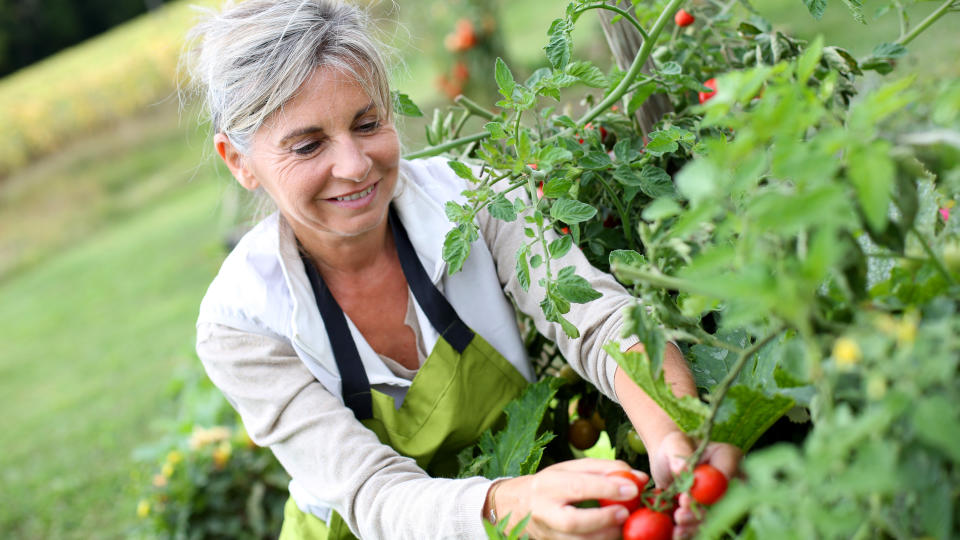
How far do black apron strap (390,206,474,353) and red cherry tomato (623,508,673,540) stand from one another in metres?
0.66

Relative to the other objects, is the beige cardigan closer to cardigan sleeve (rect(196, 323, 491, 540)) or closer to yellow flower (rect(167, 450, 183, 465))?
cardigan sleeve (rect(196, 323, 491, 540))

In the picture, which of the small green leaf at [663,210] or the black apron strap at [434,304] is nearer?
the small green leaf at [663,210]

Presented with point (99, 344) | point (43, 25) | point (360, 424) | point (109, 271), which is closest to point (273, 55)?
point (360, 424)

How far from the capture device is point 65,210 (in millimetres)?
10133

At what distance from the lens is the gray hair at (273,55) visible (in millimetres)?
1312

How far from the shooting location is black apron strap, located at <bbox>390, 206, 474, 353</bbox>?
1.46m

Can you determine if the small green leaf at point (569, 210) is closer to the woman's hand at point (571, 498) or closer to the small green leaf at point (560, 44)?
the small green leaf at point (560, 44)

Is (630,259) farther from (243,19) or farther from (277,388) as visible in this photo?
(243,19)

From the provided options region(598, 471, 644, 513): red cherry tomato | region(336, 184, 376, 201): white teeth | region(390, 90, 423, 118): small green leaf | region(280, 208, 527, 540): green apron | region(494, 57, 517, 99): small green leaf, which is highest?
region(494, 57, 517, 99): small green leaf

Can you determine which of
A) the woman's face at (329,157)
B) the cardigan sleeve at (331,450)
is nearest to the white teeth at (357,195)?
the woman's face at (329,157)

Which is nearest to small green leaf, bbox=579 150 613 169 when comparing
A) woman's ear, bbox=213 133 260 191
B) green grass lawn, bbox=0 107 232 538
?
woman's ear, bbox=213 133 260 191

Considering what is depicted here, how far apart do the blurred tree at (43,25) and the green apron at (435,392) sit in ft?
58.4

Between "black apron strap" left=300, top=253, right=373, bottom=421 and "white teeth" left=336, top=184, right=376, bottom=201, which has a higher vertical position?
"white teeth" left=336, top=184, right=376, bottom=201

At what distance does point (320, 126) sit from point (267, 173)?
0.15 meters
